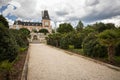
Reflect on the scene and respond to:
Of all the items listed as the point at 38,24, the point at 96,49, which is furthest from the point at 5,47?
the point at 38,24

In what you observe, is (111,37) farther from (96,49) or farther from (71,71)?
(71,71)

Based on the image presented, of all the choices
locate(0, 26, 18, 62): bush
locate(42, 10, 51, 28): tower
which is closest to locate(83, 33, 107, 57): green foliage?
locate(0, 26, 18, 62): bush

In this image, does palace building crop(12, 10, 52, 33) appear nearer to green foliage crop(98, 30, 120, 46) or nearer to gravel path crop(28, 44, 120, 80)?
gravel path crop(28, 44, 120, 80)

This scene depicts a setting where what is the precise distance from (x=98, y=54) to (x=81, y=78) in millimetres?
5348

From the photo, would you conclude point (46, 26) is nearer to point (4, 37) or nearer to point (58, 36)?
point (58, 36)

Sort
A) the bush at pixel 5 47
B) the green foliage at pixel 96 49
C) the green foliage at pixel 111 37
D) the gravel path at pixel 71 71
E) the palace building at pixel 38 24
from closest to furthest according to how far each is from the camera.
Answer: the gravel path at pixel 71 71 → the bush at pixel 5 47 → the green foliage at pixel 111 37 → the green foliage at pixel 96 49 → the palace building at pixel 38 24

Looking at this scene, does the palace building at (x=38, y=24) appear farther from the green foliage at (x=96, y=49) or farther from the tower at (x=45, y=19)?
the green foliage at (x=96, y=49)

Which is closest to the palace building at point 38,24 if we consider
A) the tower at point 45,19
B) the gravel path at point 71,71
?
the tower at point 45,19

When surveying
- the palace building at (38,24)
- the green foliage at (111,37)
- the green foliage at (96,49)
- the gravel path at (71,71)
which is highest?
the palace building at (38,24)

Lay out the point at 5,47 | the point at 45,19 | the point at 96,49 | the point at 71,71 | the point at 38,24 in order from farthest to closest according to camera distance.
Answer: the point at 38,24 → the point at 45,19 → the point at 96,49 → the point at 5,47 → the point at 71,71

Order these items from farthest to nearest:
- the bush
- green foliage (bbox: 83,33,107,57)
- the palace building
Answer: the palace building
green foliage (bbox: 83,33,107,57)
the bush

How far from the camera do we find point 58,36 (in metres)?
27.8

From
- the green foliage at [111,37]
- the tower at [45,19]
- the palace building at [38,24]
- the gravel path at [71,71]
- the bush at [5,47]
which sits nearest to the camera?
the gravel path at [71,71]

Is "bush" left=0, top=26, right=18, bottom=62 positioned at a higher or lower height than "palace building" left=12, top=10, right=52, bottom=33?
lower
